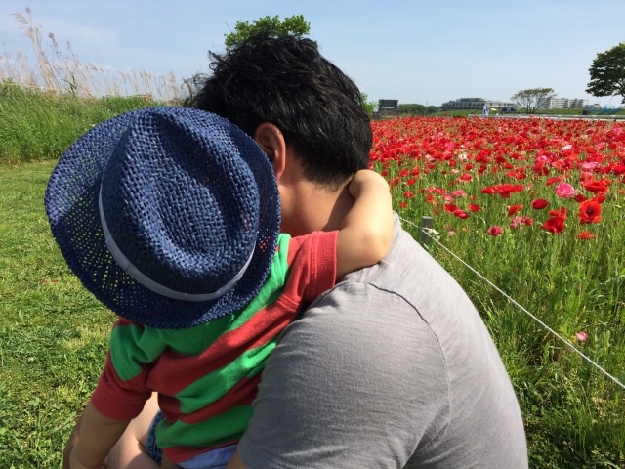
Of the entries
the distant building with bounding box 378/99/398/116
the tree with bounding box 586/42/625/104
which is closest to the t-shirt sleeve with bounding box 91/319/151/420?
the distant building with bounding box 378/99/398/116

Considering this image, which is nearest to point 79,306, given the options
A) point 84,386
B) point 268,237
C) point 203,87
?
point 84,386

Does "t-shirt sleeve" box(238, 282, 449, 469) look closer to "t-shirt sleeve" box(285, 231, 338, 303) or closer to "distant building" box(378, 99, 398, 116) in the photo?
"t-shirt sleeve" box(285, 231, 338, 303)

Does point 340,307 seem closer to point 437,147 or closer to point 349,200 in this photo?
point 349,200

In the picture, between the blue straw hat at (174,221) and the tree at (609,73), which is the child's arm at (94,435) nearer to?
the blue straw hat at (174,221)

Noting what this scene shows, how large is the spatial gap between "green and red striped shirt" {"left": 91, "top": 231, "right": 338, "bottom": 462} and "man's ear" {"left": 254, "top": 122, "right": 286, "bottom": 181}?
18cm

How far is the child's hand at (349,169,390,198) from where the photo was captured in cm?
117

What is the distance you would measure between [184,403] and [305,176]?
51cm

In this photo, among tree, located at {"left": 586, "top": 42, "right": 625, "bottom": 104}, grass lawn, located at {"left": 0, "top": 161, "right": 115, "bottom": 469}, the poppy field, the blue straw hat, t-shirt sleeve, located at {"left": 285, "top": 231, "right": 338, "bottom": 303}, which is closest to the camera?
the blue straw hat

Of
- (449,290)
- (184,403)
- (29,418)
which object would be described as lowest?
(29,418)

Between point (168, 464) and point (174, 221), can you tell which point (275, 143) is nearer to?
point (174, 221)

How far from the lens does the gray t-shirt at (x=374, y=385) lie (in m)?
0.78

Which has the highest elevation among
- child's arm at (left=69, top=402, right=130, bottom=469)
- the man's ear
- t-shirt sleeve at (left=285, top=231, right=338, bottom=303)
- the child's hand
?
the man's ear

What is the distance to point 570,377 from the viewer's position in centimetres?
203

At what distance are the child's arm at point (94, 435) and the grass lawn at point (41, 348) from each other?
108cm
